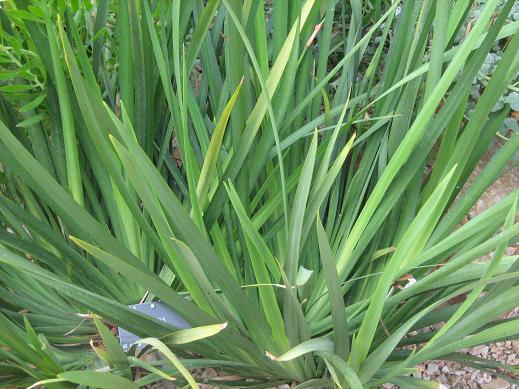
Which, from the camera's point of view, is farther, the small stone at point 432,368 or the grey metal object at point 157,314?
the small stone at point 432,368

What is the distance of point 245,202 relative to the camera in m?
0.98

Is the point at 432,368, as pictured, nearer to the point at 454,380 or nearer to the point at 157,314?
the point at 454,380

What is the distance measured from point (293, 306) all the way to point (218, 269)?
12 centimetres

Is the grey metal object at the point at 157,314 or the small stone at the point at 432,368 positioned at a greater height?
the grey metal object at the point at 157,314

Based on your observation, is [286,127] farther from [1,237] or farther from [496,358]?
[496,358]

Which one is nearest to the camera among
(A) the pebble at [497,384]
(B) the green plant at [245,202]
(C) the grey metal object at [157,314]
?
(B) the green plant at [245,202]

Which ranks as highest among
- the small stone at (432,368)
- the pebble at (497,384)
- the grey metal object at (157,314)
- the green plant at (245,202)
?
the green plant at (245,202)

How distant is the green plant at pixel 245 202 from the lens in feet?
2.55

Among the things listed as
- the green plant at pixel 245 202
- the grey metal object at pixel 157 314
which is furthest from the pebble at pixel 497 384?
the grey metal object at pixel 157 314

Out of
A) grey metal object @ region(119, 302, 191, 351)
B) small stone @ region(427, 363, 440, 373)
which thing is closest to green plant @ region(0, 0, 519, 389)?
grey metal object @ region(119, 302, 191, 351)

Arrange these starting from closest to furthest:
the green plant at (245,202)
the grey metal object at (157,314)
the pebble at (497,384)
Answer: the green plant at (245,202) < the grey metal object at (157,314) < the pebble at (497,384)

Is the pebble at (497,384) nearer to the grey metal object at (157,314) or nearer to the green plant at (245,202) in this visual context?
the green plant at (245,202)

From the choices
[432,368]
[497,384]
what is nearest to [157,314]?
[432,368]

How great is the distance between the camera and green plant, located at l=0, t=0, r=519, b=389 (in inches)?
30.6
